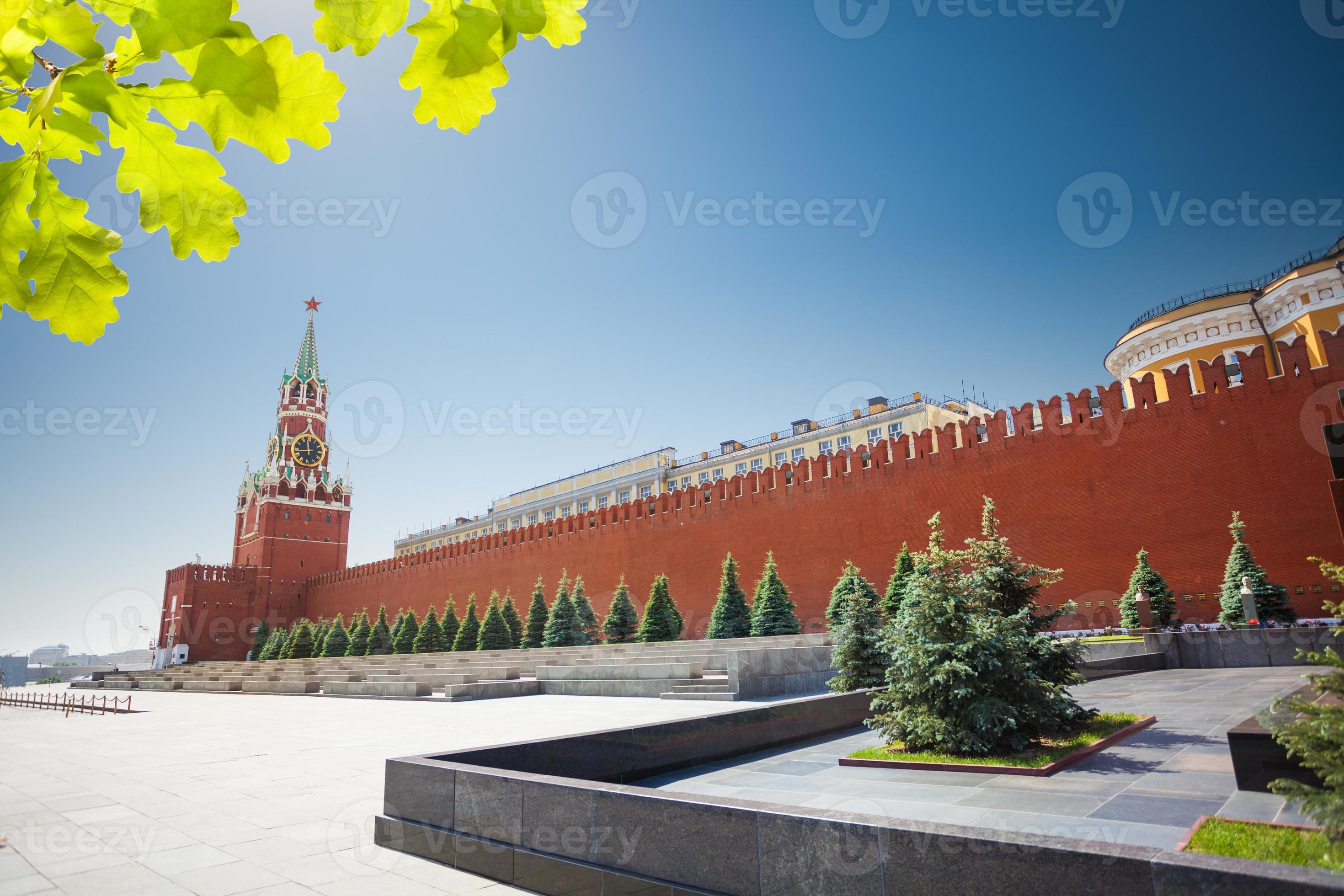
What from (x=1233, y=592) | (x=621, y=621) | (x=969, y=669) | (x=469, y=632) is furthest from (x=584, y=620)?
(x=969, y=669)

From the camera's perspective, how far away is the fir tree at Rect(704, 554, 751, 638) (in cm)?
1759

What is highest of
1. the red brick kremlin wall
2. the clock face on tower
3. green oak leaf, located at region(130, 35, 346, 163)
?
the clock face on tower

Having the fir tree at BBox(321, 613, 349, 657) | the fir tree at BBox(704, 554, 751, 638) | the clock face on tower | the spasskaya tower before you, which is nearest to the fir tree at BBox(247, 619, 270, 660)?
the spasskaya tower

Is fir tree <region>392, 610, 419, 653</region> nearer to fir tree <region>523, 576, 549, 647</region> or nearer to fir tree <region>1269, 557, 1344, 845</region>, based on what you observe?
fir tree <region>523, 576, 549, 647</region>

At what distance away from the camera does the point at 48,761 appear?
255 inches

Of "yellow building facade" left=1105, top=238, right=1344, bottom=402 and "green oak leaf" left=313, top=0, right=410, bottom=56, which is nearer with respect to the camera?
"green oak leaf" left=313, top=0, right=410, bottom=56

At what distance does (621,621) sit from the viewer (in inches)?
796

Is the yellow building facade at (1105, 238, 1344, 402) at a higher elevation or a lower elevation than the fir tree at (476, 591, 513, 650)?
higher

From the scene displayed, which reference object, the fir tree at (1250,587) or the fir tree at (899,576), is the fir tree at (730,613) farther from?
the fir tree at (1250,587)

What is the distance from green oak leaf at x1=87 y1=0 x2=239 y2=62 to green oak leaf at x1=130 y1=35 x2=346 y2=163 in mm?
22

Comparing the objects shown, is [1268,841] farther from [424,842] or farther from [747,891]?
[424,842]

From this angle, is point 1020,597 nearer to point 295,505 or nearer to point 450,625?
point 450,625

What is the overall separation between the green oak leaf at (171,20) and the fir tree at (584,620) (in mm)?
20397

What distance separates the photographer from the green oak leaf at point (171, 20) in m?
1.02
